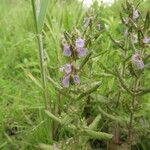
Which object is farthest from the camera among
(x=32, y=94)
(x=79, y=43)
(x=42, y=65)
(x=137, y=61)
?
(x=32, y=94)

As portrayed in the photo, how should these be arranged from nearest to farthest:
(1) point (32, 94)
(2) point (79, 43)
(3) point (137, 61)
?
(2) point (79, 43) < (3) point (137, 61) < (1) point (32, 94)

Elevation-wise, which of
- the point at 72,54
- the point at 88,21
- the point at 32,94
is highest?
the point at 88,21

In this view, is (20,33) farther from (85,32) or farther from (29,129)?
(85,32)

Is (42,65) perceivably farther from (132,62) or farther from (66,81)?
(132,62)

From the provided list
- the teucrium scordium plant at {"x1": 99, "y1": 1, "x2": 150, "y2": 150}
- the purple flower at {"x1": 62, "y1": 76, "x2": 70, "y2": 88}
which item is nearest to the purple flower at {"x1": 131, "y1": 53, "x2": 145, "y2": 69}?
the teucrium scordium plant at {"x1": 99, "y1": 1, "x2": 150, "y2": 150}

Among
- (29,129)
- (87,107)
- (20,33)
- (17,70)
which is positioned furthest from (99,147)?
(20,33)

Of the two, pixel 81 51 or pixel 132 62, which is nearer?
pixel 81 51

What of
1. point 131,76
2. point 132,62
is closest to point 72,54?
point 132,62

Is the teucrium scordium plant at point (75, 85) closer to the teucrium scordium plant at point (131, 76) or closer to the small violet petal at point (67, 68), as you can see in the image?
the small violet petal at point (67, 68)
